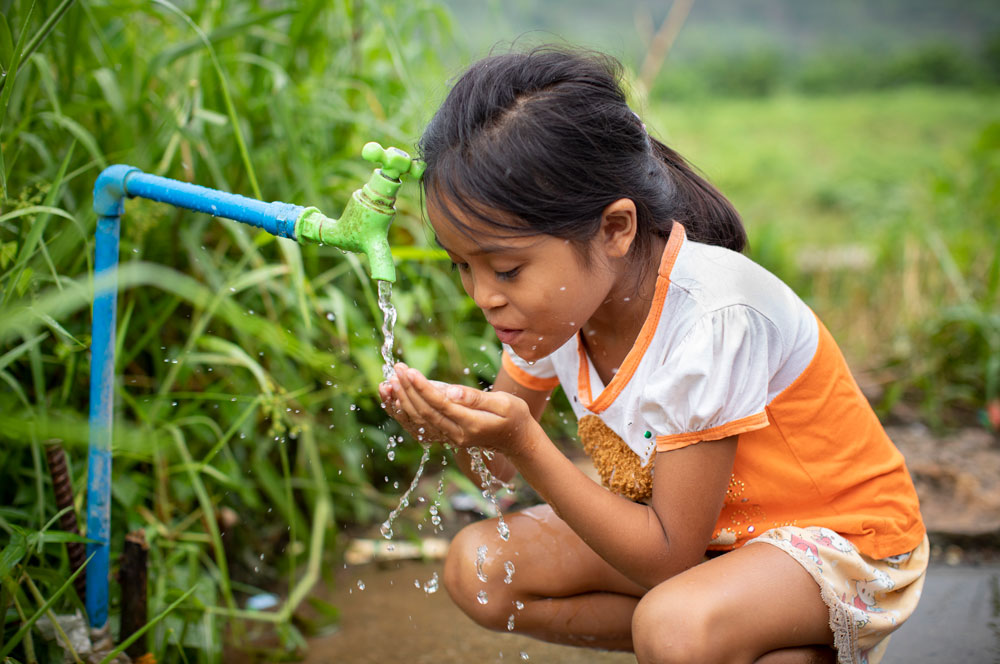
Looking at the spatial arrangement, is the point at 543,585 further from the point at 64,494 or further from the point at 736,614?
the point at 64,494

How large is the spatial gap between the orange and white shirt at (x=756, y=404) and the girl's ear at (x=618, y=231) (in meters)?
0.09

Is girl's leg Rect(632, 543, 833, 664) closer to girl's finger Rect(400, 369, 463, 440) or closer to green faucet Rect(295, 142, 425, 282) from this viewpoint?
girl's finger Rect(400, 369, 463, 440)

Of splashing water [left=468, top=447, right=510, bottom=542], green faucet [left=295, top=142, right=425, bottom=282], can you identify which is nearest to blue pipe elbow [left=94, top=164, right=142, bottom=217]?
green faucet [left=295, top=142, right=425, bottom=282]

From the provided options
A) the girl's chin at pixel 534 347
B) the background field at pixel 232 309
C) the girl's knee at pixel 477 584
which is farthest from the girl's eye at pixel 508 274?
the girl's knee at pixel 477 584

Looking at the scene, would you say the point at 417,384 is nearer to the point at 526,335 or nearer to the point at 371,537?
the point at 526,335

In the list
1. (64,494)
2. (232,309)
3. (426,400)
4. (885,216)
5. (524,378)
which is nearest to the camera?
(426,400)

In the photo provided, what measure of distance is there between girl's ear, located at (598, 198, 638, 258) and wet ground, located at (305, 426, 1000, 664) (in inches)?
36.7

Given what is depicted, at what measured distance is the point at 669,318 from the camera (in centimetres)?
145

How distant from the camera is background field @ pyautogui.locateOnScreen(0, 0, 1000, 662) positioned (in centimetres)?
169

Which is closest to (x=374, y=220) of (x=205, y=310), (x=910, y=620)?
(x=205, y=310)

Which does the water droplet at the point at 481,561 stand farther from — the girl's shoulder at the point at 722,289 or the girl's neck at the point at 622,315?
the girl's shoulder at the point at 722,289

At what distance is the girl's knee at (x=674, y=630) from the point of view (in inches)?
51.8

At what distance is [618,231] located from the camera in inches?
55.8

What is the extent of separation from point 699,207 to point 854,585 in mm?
670
